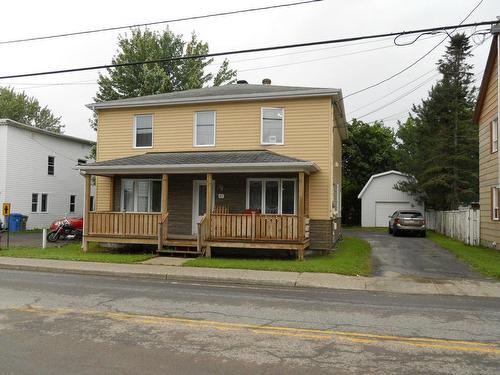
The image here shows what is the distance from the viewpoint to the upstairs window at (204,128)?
1880 cm

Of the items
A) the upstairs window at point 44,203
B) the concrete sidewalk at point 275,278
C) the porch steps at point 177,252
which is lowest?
the concrete sidewalk at point 275,278

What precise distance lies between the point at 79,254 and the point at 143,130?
6011mm

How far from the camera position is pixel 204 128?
1891 cm

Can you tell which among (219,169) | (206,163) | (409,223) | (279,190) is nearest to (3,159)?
(206,163)

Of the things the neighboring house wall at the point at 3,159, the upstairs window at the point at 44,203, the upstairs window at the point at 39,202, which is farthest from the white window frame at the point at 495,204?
the upstairs window at the point at 44,203

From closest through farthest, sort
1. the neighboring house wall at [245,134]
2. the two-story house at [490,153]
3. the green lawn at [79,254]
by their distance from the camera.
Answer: the green lawn at [79,254] < the neighboring house wall at [245,134] < the two-story house at [490,153]

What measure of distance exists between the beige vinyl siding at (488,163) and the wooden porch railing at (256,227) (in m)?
8.61

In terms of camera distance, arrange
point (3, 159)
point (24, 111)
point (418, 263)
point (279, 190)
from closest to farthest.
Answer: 1. point (418, 263)
2. point (279, 190)
3. point (3, 159)
4. point (24, 111)

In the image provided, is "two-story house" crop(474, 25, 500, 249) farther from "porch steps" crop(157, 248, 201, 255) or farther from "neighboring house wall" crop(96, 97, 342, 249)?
"porch steps" crop(157, 248, 201, 255)

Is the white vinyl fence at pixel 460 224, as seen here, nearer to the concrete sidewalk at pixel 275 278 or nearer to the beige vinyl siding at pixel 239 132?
the beige vinyl siding at pixel 239 132

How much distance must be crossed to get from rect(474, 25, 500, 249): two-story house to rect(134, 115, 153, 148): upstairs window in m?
13.8

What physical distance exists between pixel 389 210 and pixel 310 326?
110 ft

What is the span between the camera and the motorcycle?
2230cm

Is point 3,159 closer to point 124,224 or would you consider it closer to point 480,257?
point 124,224
